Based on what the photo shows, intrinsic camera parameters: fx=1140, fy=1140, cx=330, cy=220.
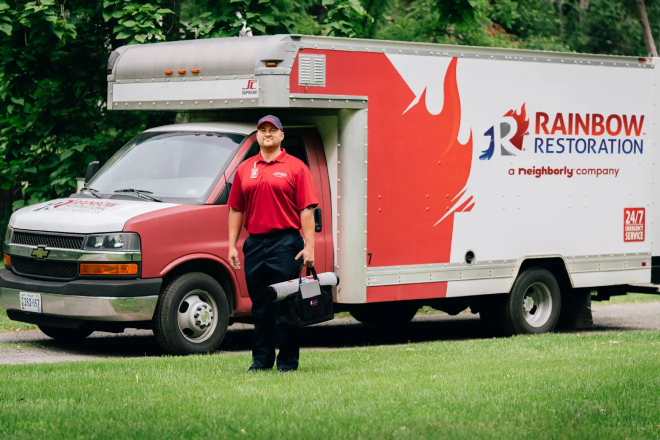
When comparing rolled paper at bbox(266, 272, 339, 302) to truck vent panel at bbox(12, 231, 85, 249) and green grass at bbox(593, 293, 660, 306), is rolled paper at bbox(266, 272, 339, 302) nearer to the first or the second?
truck vent panel at bbox(12, 231, 85, 249)

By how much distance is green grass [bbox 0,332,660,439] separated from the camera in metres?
6.52

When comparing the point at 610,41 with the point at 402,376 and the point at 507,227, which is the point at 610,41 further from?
the point at 402,376

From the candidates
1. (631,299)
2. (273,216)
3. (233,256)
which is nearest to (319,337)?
(233,256)

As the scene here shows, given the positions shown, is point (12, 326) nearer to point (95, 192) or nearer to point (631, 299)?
point (95, 192)

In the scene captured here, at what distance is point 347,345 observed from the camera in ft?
39.8

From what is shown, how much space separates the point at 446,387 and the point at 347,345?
4.13 m

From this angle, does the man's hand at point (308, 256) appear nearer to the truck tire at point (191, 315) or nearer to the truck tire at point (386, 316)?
the truck tire at point (191, 315)

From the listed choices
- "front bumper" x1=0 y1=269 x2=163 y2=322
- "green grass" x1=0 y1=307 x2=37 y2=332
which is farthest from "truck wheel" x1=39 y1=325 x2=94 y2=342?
"front bumper" x1=0 y1=269 x2=163 y2=322

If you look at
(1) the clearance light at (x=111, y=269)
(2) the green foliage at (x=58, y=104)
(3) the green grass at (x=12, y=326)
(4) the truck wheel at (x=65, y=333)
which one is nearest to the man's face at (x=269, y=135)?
(1) the clearance light at (x=111, y=269)

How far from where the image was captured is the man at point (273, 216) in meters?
8.54

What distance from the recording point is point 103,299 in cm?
978

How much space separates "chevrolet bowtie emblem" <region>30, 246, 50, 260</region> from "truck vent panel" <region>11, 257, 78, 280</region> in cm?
6

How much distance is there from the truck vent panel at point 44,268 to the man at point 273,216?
6.74 ft

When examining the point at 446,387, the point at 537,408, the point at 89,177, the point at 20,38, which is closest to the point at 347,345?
the point at 89,177
